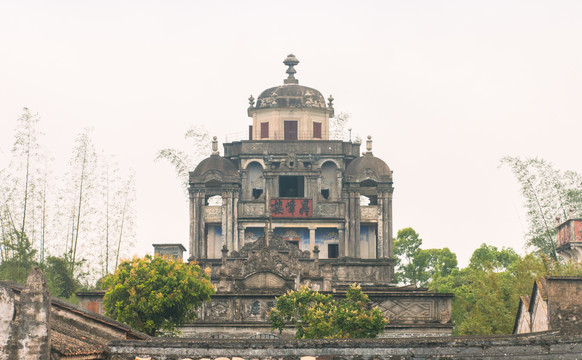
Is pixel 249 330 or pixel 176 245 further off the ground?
pixel 176 245

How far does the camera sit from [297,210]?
236ft

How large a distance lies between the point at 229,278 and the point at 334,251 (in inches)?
653

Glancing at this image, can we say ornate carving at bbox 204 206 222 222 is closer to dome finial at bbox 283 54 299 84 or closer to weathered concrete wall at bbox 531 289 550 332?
dome finial at bbox 283 54 299 84

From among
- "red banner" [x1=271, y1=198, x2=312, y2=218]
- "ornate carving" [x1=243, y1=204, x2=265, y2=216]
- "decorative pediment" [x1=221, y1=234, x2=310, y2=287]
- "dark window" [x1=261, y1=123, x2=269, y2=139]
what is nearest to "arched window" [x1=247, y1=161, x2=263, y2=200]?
"ornate carving" [x1=243, y1=204, x2=265, y2=216]

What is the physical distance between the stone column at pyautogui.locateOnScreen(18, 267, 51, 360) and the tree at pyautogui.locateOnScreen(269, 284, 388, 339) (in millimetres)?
18184

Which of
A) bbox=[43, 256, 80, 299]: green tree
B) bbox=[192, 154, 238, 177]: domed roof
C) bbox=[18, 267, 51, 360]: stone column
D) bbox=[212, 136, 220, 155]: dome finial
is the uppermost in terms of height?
bbox=[212, 136, 220, 155]: dome finial

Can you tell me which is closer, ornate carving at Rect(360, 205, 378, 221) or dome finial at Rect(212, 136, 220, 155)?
ornate carving at Rect(360, 205, 378, 221)

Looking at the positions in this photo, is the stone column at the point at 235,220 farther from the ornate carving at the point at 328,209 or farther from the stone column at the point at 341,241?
the stone column at the point at 341,241

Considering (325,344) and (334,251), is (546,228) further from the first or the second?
(325,344)

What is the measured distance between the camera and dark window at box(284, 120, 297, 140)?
254 ft

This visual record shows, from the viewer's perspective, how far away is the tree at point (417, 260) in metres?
104

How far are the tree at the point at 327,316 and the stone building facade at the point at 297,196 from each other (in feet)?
48.6

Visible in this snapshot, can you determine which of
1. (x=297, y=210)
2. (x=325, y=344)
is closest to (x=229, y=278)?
(x=297, y=210)

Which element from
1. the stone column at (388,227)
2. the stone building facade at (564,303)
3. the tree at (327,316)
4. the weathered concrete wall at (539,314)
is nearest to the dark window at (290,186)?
the stone column at (388,227)
